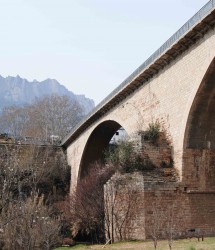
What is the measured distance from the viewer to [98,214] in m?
19.0

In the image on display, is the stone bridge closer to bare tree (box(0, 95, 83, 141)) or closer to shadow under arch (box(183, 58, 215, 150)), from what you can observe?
shadow under arch (box(183, 58, 215, 150))

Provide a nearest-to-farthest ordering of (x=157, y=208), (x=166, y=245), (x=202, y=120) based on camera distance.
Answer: (x=166, y=245) → (x=157, y=208) → (x=202, y=120)

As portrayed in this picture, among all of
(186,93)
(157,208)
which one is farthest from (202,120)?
(157,208)

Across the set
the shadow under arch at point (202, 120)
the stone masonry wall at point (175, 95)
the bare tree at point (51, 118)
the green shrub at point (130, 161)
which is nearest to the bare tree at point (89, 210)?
the stone masonry wall at point (175, 95)

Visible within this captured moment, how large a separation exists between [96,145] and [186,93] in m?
14.5

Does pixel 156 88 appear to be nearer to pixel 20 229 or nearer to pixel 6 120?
pixel 20 229

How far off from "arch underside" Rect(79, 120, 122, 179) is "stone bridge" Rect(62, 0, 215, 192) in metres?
7.27

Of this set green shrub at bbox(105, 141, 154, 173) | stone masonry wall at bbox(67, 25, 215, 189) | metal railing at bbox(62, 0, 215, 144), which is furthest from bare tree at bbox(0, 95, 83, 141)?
green shrub at bbox(105, 141, 154, 173)

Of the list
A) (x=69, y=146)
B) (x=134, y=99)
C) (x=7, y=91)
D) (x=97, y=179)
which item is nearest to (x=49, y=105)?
(x=69, y=146)

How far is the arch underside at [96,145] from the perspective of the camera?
25119 mm

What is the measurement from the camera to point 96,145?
27.5 metres

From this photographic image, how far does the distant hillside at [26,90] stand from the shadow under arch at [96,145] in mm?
147330

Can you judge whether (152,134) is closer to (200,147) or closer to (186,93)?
(200,147)

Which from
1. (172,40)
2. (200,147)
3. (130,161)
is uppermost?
(172,40)
